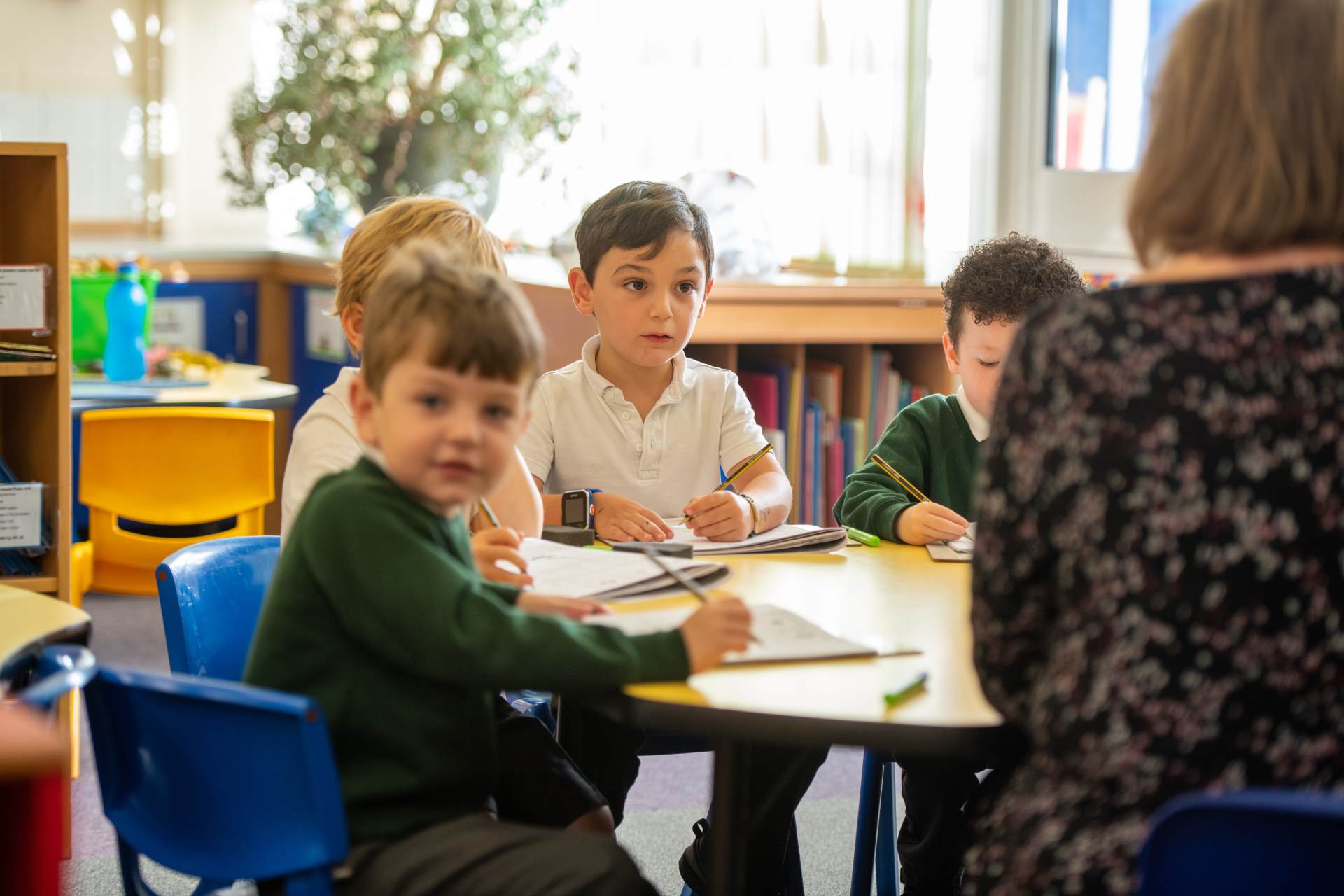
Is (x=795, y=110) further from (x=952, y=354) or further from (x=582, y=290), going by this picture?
(x=952, y=354)

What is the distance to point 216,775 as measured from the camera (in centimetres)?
118

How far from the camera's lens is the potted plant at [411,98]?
13.7 feet

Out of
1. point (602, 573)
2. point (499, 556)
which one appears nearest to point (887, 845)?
point (602, 573)

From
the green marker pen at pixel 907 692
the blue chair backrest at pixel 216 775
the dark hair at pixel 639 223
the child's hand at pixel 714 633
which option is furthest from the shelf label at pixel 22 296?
the green marker pen at pixel 907 692

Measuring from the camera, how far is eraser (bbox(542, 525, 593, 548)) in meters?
1.75

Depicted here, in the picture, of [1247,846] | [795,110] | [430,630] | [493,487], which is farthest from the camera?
[795,110]

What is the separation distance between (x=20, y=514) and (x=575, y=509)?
1.06 metres

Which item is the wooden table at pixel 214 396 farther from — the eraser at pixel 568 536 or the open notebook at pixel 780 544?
the open notebook at pixel 780 544

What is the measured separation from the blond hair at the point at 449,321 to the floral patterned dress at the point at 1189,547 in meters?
0.46

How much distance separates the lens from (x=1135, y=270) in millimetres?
2912

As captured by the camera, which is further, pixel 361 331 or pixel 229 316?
pixel 229 316

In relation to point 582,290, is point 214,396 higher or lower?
lower

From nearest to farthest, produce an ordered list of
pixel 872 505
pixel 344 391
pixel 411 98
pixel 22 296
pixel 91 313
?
pixel 344 391, pixel 872 505, pixel 22 296, pixel 91 313, pixel 411 98

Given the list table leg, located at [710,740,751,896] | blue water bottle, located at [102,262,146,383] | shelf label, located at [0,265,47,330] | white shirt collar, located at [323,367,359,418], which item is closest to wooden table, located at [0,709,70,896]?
table leg, located at [710,740,751,896]
